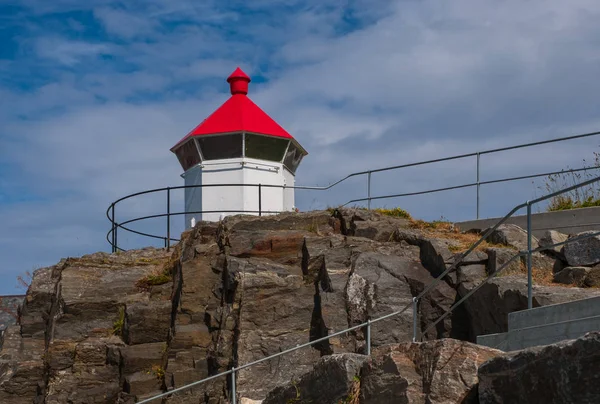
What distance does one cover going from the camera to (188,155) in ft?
69.4

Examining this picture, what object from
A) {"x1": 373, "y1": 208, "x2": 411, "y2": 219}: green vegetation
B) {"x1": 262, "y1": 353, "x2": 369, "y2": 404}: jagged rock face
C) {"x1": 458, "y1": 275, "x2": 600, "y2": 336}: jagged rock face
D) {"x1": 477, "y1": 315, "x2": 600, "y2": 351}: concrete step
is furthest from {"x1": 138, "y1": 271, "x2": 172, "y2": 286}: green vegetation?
{"x1": 477, "y1": 315, "x2": 600, "y2": 351}: concrete step

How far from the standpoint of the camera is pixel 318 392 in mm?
8812

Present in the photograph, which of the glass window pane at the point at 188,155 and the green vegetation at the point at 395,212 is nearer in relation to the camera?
the green vegetation at the point at 395,212

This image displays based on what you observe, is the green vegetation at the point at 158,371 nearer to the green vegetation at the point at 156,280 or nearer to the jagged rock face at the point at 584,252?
the green vegetation at the point at 156,280

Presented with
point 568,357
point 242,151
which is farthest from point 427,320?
point 242,151

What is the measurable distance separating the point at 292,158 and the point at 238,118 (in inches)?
66.1

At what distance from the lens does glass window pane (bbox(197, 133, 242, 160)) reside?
2052cm

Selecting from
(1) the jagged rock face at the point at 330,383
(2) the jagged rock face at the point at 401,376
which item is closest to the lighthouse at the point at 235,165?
(1) the jagged rock face at the point at 330,383

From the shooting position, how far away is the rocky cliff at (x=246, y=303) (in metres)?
12.3

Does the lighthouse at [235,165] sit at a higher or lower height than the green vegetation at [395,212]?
higher

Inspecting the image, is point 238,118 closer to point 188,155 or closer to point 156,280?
point 188,155

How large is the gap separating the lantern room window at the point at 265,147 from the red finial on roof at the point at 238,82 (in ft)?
7.14

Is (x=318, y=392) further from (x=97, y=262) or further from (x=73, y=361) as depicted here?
(x=97, y=262)

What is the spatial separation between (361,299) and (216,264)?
10.2ft
